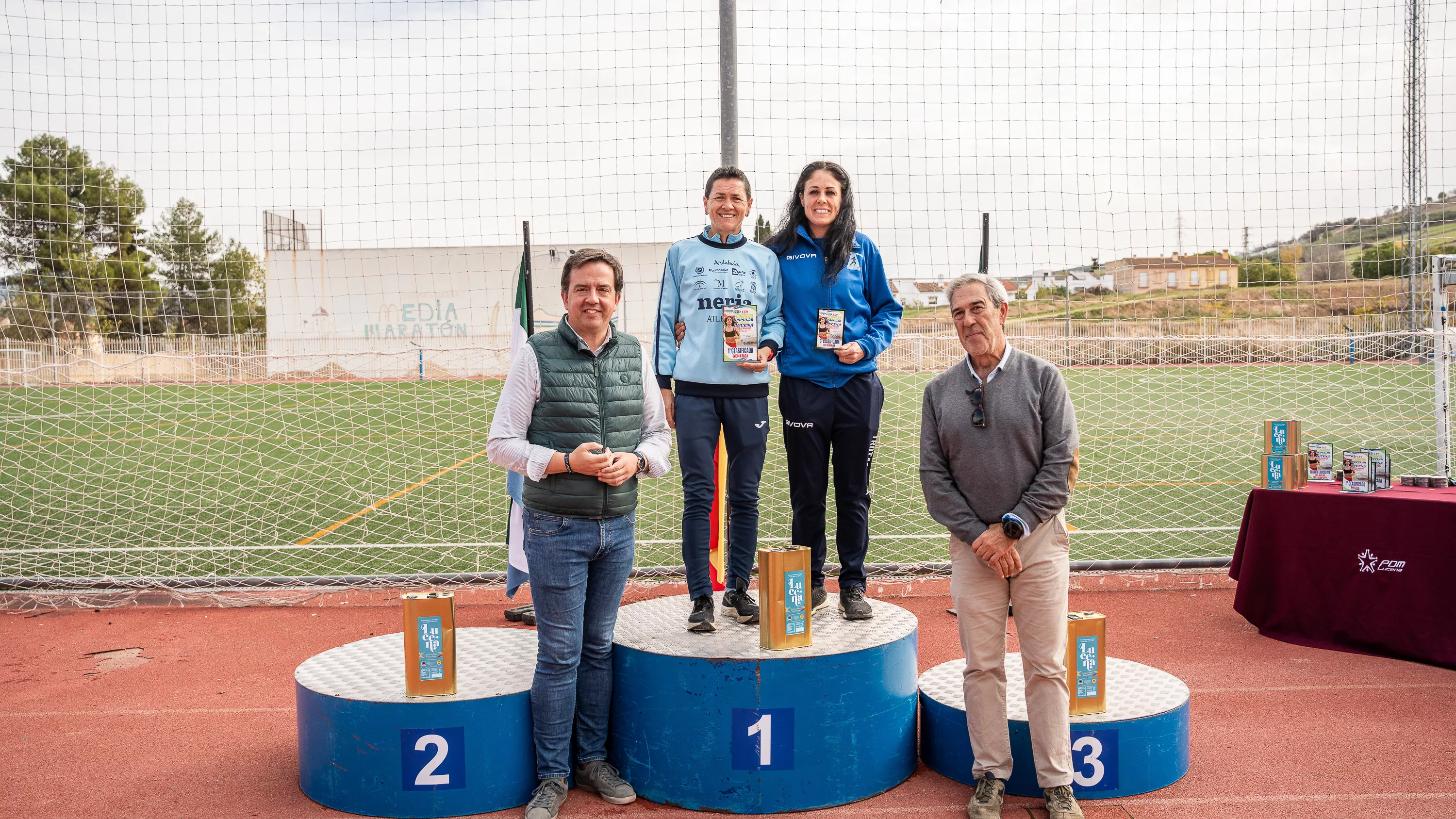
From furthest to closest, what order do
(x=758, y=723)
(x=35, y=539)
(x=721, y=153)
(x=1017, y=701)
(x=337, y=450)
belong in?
(x=337, y=450) < (x=35, y=539) < (x=721, y=153) < (x=1017, y=701) < (x=758, y=723)

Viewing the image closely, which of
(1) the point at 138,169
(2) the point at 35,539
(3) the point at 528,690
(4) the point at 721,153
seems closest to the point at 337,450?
(2) the point at 35,539

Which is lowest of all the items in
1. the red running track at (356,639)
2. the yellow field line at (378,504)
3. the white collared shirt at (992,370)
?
the red running track at (356,639)

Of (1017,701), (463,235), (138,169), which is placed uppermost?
(138,169)

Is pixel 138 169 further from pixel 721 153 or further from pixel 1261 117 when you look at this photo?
pixel 1261 117

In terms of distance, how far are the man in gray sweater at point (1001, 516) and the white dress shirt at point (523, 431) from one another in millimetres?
953

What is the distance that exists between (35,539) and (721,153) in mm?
6996

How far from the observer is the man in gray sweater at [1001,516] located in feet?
10.3

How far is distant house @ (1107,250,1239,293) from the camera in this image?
8.99 metres

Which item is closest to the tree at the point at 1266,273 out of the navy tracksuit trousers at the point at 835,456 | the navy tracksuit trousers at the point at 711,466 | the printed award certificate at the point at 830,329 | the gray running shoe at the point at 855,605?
the navy tracksuit trousers at the point at 835,456

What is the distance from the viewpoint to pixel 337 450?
48.0 feet

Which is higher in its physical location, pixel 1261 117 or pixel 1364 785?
pixel 1261 117

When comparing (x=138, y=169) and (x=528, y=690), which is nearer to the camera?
(x=528, y=690)

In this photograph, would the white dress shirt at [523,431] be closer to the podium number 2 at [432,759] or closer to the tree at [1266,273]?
the podium number 2 at [432,759]

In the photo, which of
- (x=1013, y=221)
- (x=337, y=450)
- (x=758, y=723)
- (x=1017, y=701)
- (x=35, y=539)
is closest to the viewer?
(x=758, y=723)
